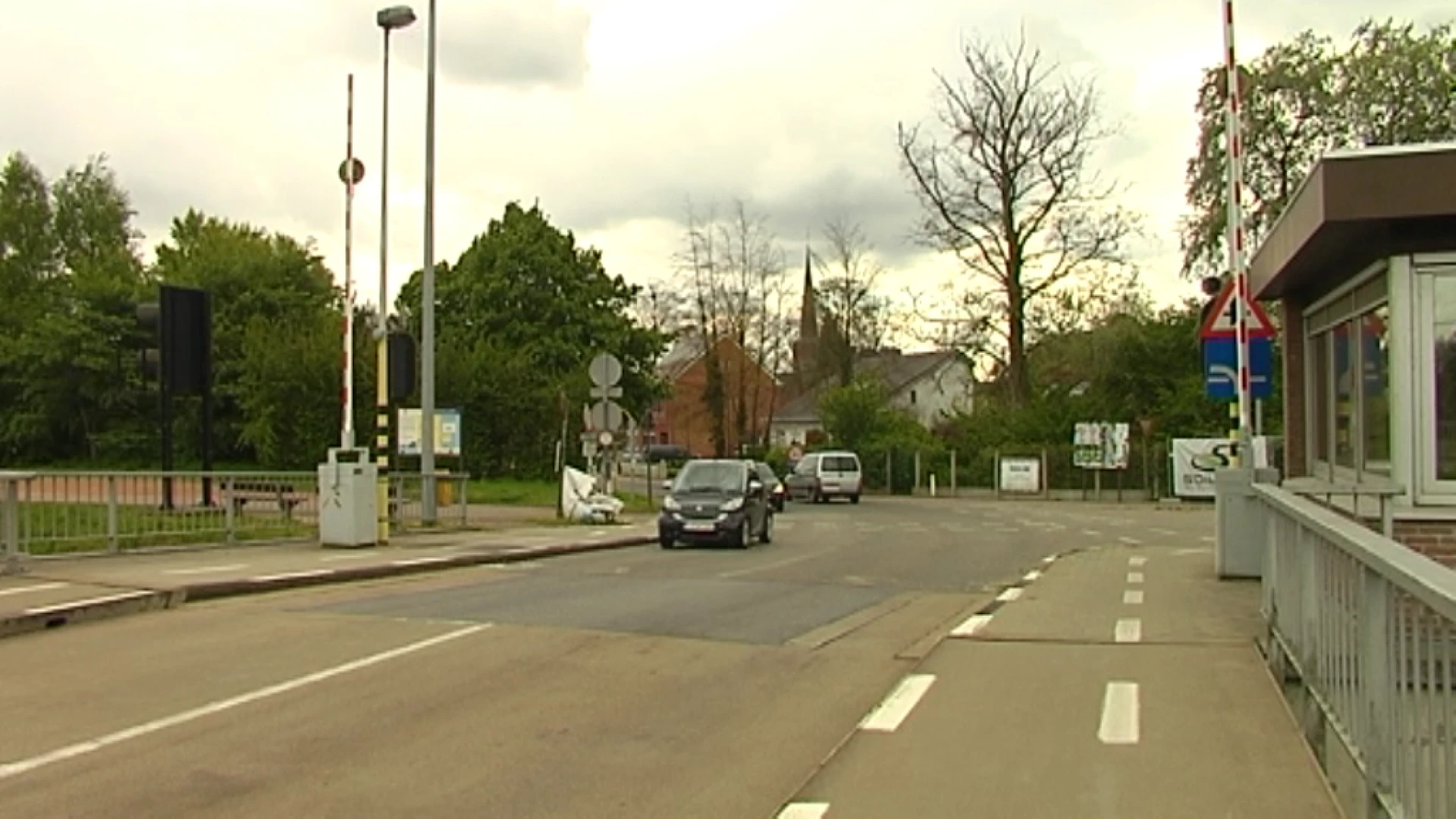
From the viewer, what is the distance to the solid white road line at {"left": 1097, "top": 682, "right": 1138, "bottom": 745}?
720 centimetres

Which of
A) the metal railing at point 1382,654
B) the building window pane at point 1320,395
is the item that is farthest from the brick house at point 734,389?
the metal railing at point 1382,654

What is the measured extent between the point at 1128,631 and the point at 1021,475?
43.4 m

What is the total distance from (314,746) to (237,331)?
172ft

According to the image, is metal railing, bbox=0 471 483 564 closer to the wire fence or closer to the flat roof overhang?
the flat roof overhang

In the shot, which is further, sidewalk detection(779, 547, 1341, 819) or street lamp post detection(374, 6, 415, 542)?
street lamp post detection(374, 6, 415, 542)

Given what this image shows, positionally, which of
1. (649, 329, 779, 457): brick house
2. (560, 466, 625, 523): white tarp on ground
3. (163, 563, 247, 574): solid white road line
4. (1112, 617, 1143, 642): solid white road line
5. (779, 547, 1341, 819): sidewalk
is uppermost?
(649, 329, 779, 457): brick house

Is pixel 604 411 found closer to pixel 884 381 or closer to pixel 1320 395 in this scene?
pixel 1320 395

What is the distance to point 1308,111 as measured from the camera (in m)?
47.5

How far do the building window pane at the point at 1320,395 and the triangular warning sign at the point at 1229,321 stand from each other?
0.51m

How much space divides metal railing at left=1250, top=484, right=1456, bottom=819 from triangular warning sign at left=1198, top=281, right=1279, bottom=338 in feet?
22.6

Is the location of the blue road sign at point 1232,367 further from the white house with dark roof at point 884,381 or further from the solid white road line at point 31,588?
the white house with dark roof at point 884,381

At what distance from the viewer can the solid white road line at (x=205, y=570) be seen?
14.9 m

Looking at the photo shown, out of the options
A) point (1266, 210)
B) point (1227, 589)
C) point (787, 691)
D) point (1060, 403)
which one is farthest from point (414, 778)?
point (1060, 403)

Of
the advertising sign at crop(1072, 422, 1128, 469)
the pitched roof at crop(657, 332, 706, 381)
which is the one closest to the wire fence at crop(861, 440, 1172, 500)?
the advertising sign at crop(1072, 422, 1128, 469)
